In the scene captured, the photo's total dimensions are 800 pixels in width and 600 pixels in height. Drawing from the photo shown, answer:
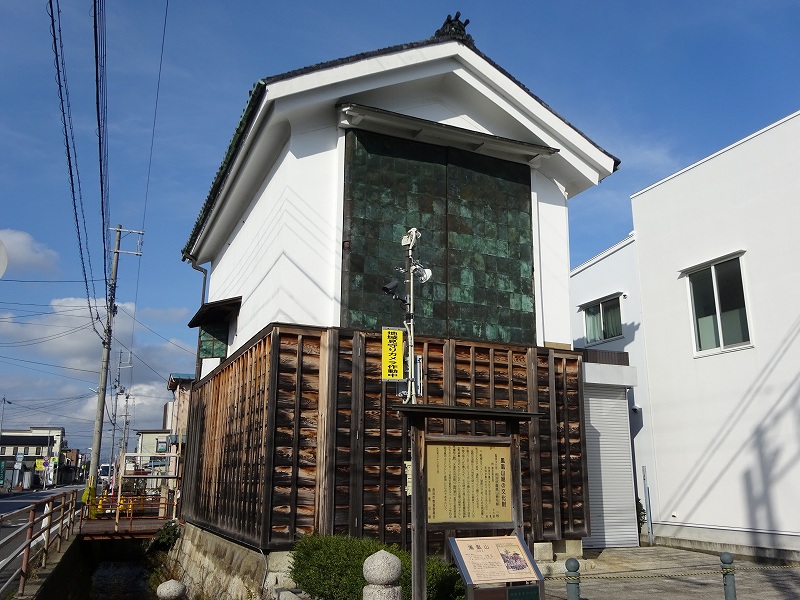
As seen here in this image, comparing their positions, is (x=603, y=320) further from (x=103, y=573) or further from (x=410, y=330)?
(x=103, y=573)

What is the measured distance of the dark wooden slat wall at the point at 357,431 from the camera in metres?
11.8

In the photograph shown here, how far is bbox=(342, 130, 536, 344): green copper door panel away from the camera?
13.4m

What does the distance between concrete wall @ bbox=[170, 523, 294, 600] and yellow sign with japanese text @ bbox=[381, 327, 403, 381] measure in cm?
366

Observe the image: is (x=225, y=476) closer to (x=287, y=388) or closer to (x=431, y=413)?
(x=287, y=388)

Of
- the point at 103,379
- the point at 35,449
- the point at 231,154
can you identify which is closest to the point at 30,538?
the point at 231,154

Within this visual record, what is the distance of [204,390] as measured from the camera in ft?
60.7

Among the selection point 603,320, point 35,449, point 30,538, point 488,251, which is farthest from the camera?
point 35,449

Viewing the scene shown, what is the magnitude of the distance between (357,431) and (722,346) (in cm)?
1002

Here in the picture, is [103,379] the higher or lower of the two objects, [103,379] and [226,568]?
the higher

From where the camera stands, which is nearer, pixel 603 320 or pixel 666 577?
pixel 666 577

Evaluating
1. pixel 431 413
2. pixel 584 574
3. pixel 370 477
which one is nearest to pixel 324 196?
pixel 370 477

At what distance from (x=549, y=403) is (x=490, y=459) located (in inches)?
221

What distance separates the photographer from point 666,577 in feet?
41.4

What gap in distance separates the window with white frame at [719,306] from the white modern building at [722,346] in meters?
0.03
